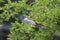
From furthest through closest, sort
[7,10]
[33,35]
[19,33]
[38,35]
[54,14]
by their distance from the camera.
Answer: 1. [7,10]
2. [19,33]
3. [33,35]
4. [38,35]
5. [54,14]

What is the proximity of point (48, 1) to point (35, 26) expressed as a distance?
407mm

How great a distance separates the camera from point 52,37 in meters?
Result: 2.10

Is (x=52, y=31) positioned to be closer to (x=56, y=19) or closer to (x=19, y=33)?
(x=56, y=19)

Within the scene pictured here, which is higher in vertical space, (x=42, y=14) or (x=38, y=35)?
(x=42, y=14)

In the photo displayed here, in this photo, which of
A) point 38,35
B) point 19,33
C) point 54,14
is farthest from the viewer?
point 19,33

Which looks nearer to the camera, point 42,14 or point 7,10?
point 42,14

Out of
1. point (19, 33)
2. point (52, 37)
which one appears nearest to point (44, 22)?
point (52, 37)

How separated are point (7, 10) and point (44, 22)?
708mm

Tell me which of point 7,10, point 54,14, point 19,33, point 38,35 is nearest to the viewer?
point 54,14

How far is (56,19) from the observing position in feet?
6.41

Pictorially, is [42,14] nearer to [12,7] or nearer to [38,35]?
[38,35]

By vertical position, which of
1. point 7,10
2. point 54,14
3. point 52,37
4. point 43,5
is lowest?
point 52,37

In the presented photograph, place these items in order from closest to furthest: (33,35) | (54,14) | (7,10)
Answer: (54,14) < (33,35) < (7,10)

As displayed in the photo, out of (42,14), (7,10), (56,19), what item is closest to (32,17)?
(42,14)
